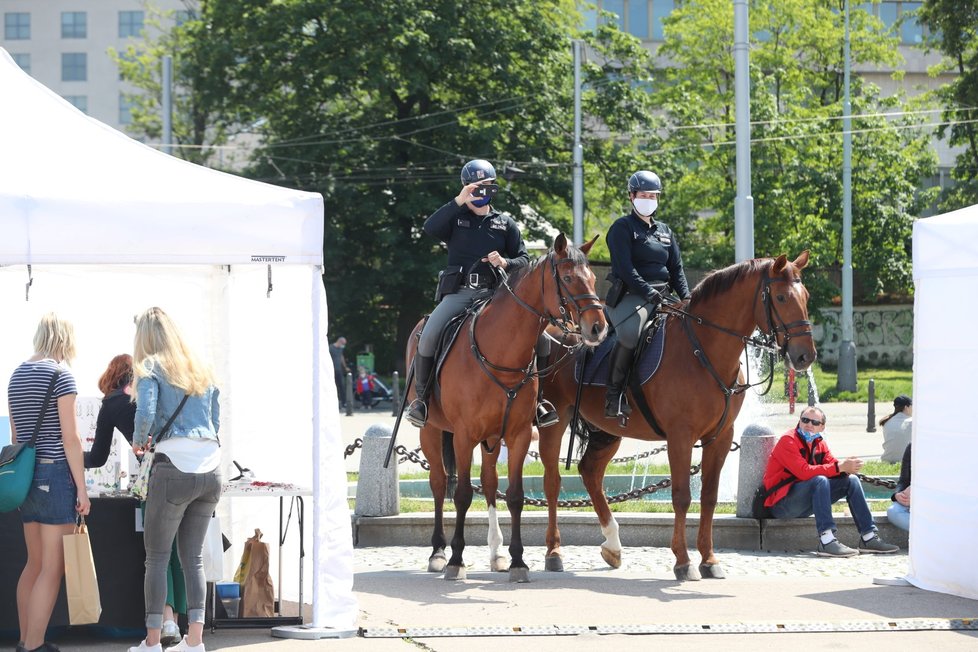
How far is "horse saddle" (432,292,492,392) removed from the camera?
10.7m

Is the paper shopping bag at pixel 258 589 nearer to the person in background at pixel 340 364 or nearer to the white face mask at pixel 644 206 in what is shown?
the white face mask at pixel 644 206

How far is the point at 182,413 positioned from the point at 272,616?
6.68 feet

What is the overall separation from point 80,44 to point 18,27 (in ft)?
16.4

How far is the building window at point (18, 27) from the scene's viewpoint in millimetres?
86750

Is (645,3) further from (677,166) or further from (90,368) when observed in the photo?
(90,368)

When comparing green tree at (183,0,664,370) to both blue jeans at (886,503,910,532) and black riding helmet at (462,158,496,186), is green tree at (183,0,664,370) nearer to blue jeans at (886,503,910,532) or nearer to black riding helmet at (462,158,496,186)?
blue jeans at (886,503,910,532)

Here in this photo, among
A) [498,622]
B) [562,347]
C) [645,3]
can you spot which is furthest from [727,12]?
[498,622]

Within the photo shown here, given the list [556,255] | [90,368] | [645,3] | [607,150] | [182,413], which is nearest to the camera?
[182,413]

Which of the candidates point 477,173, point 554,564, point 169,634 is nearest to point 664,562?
point 554,564

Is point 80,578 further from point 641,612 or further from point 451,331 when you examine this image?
point 451,331

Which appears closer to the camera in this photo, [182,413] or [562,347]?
[182,413]

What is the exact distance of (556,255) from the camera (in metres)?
9.80

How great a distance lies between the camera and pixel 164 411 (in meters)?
7.68

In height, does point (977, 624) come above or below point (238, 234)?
below
